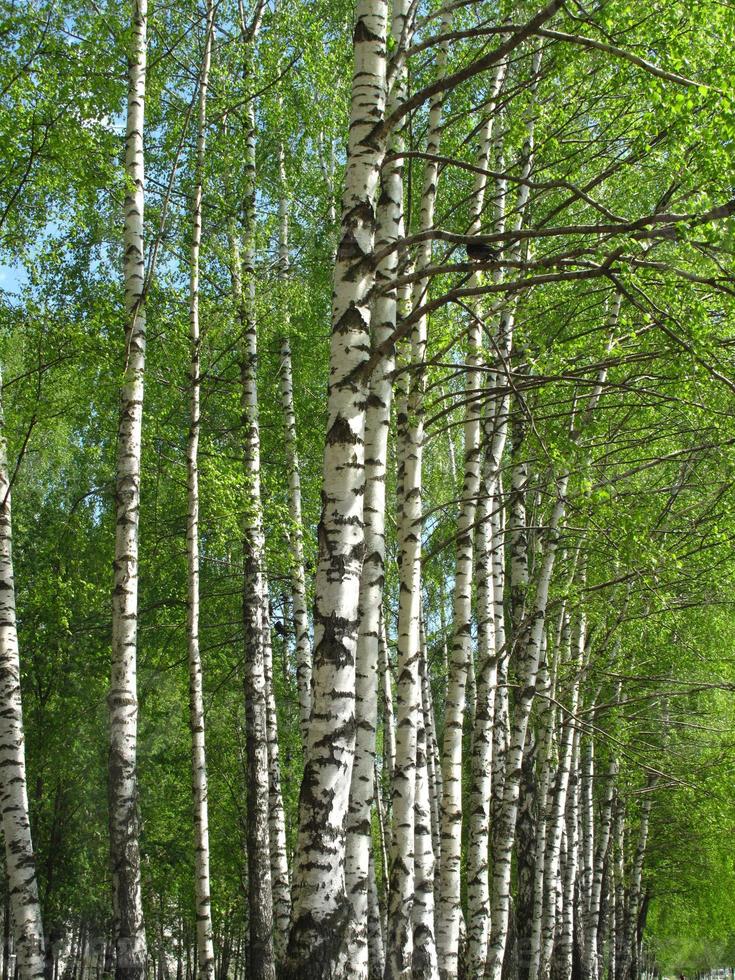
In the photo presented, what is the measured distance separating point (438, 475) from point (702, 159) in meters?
12.1

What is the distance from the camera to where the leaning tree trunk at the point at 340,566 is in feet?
14.6

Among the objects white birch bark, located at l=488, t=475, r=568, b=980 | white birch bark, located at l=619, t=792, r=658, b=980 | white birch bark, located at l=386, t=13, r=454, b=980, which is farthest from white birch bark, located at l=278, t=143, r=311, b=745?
white birch bark, located at l=619, t=792, r=658, b=980

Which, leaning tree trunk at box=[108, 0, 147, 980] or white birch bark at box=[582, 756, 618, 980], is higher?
leaning tree trunk at box=[108, 0, 147, 980]

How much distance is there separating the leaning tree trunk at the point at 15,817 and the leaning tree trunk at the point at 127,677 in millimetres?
722

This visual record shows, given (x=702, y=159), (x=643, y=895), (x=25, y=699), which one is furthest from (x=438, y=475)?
(x=643, y=895)

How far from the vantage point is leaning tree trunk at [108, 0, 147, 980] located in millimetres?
8094

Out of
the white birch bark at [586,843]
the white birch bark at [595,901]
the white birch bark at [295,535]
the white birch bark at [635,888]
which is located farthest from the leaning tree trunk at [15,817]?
the white birch bark at [635,888]

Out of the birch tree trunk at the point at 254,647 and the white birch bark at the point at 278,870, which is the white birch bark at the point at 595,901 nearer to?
the white birch bark at the point at 278,870

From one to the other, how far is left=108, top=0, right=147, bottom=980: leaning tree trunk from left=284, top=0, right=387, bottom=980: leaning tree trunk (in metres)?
3.77

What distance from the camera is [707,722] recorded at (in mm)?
18594

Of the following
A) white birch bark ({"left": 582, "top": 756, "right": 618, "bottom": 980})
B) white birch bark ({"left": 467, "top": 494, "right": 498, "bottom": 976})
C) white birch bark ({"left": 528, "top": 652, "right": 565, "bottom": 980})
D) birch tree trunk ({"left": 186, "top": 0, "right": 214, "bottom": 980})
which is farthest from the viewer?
white birch bark ({"left": 582, "top": 756, "right": 618, "bottom": 980})

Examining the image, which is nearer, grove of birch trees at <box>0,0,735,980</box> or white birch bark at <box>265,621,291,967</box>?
grove of birch trees at <box>0,0,735,980</box>

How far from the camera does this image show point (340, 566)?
191 inches

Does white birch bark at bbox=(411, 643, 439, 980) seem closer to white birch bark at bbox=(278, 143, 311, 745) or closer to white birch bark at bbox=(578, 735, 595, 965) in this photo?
white birch bark at bbox=(278, 143, 311, 745)
